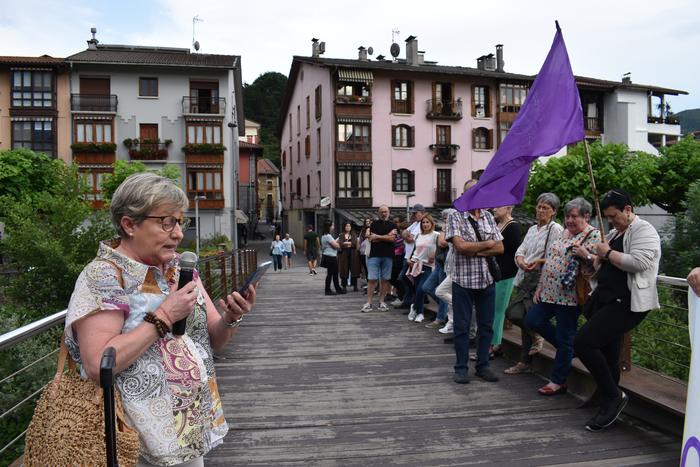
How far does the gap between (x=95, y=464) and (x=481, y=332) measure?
4.75 m

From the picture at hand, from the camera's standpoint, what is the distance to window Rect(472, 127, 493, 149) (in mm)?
40906

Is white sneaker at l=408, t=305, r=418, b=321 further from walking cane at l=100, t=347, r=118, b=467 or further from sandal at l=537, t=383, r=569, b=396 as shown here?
walking cane at l=100, t=347, r=118, b=467

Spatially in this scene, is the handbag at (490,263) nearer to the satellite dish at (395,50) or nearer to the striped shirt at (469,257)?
the striped shirt at (469,257)

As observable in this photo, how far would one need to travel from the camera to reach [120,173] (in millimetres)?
34469

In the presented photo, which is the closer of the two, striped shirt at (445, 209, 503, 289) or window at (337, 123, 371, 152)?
striped shirt at (445, 209, 503, 289)

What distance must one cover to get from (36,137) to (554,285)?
41.0 m

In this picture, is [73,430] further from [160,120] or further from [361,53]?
[361,53]

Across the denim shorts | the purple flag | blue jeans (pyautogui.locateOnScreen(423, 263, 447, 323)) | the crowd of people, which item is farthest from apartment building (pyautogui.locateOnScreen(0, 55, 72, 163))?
the purple flag

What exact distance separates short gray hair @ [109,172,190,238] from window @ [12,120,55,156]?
41.3m

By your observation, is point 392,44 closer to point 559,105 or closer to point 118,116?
point 118,116

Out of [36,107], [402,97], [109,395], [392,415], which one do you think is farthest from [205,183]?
[109,395]

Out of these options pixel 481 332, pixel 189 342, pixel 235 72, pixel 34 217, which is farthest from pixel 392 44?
pixel 189 342

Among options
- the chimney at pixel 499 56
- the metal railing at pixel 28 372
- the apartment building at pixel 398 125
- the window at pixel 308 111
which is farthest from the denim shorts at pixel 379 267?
the chimney at pixel 499 56

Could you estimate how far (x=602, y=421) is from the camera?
445cm
